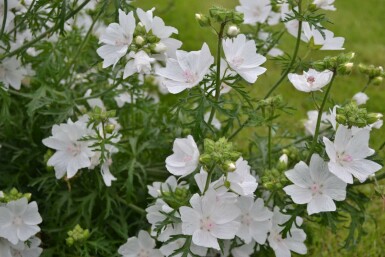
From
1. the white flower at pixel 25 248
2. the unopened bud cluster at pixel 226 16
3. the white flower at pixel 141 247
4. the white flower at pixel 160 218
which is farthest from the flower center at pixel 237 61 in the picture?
the white flower at pixel 25 248

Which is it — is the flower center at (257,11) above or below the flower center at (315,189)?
above

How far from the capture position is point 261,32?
3.24m

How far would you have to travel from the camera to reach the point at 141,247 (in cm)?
253

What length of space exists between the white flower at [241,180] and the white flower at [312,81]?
1.16 ft

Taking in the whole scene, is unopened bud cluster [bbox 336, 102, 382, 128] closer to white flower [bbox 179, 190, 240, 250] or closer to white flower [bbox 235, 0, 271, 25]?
white flower [bbox 179, 190, 240, 250]

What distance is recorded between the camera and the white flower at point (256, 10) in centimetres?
289

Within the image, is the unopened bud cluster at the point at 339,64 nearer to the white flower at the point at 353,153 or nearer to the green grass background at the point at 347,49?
the white flower at the point at 353,153

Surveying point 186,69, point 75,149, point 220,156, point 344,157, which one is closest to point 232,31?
point 186,69

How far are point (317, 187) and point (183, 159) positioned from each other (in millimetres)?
485

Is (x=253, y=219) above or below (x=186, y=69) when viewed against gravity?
below

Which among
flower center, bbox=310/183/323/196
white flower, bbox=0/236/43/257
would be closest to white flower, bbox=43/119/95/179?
white flower, bbox=0/236/43/257

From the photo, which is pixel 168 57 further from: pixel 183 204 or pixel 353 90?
pixel 353 90

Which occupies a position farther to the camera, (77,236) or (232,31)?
(77,236)

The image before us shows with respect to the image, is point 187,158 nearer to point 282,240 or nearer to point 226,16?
point 226,16
